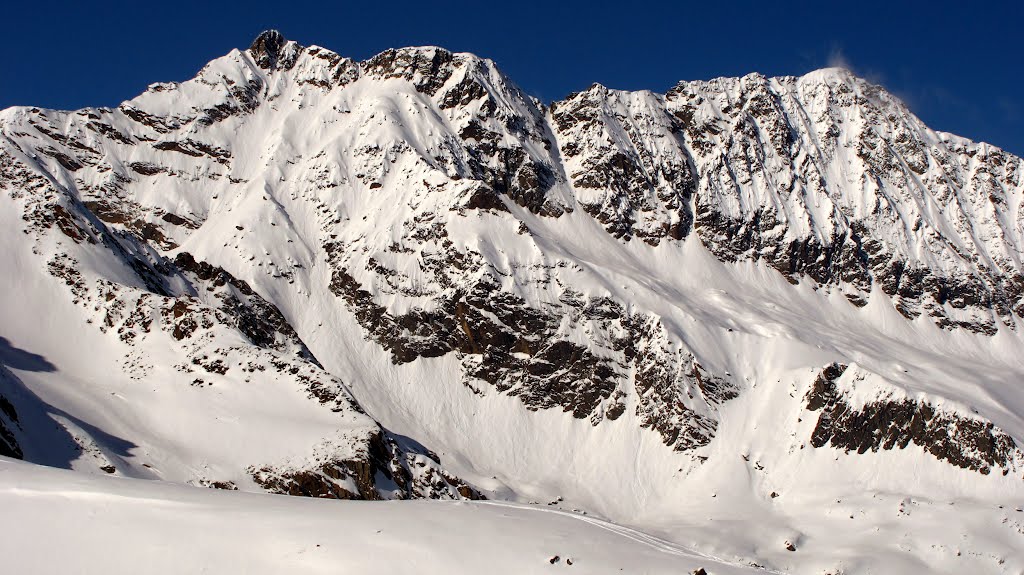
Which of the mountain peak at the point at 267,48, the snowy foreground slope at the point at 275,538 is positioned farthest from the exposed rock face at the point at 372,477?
the mountain peak at the point at 267,48

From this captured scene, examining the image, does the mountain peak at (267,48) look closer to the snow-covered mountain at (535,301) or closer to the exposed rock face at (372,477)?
the snow-covered mountain at (535,301)

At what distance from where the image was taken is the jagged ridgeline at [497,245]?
273 ft

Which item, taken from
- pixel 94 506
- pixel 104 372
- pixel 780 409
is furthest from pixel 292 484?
pixel 780 409

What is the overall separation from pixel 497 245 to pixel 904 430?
5947cm

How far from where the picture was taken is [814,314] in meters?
146

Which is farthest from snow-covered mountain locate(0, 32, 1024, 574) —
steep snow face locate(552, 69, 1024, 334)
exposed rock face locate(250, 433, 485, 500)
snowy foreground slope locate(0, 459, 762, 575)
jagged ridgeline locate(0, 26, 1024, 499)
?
snowy foreground slope locate(0, 459, 762, 575)

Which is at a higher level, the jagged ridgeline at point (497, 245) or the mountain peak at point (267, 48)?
the mountain peak at point (267, 48)

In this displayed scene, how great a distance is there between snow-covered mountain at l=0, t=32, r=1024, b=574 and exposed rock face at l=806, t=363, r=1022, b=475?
339mm

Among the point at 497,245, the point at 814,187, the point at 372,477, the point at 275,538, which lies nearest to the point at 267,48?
the point at 497,245

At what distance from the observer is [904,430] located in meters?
96.3

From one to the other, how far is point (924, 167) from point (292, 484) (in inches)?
6607

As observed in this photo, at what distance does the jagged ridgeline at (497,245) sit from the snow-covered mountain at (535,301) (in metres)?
0.54

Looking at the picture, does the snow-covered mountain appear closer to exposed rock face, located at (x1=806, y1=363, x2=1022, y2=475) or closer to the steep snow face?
exposed rock face, located at (x1=806, y1=363, x2=1022, y2=475)

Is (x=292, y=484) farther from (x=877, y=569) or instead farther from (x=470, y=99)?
(x=470, y=99)
